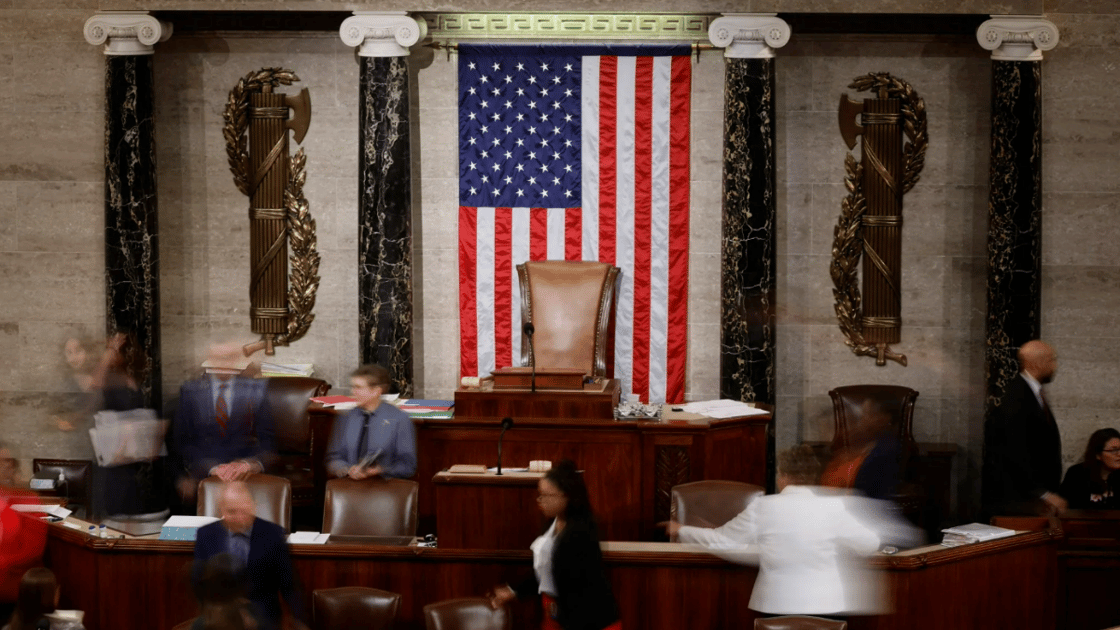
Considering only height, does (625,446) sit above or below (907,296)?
below

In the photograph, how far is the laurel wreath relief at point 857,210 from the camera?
10.3 m

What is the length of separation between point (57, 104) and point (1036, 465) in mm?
8649

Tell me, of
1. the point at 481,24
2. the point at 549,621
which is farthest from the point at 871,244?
the point at 549,621

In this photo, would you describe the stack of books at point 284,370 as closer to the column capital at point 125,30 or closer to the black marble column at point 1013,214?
the column capital at point 125,30

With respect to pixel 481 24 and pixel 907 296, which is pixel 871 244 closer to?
pixel 907 296

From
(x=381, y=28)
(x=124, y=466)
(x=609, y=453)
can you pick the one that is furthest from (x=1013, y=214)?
(x=124, y=466)

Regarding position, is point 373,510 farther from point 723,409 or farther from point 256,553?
point 723,409

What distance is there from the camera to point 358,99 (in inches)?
412

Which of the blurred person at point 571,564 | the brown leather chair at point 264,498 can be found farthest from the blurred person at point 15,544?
the blurred person at point 571,564

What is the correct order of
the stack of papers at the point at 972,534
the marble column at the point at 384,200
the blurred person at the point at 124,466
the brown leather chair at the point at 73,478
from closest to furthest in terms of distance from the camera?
the stack of papers at the point at 972,534 → the blurred person at the point at 124,466 → the brown leather chair at the point at 73,478 → the marble column at the point at 384,200

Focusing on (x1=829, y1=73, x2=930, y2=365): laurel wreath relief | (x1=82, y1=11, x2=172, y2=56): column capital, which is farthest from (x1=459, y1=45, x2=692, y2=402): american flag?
(x1=82, y1=11, x2=172, y2=56): column capital

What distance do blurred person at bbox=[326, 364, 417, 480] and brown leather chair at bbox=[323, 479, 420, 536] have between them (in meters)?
0.43

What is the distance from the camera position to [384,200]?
9992mm

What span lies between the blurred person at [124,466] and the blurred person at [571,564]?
12.6 ft
